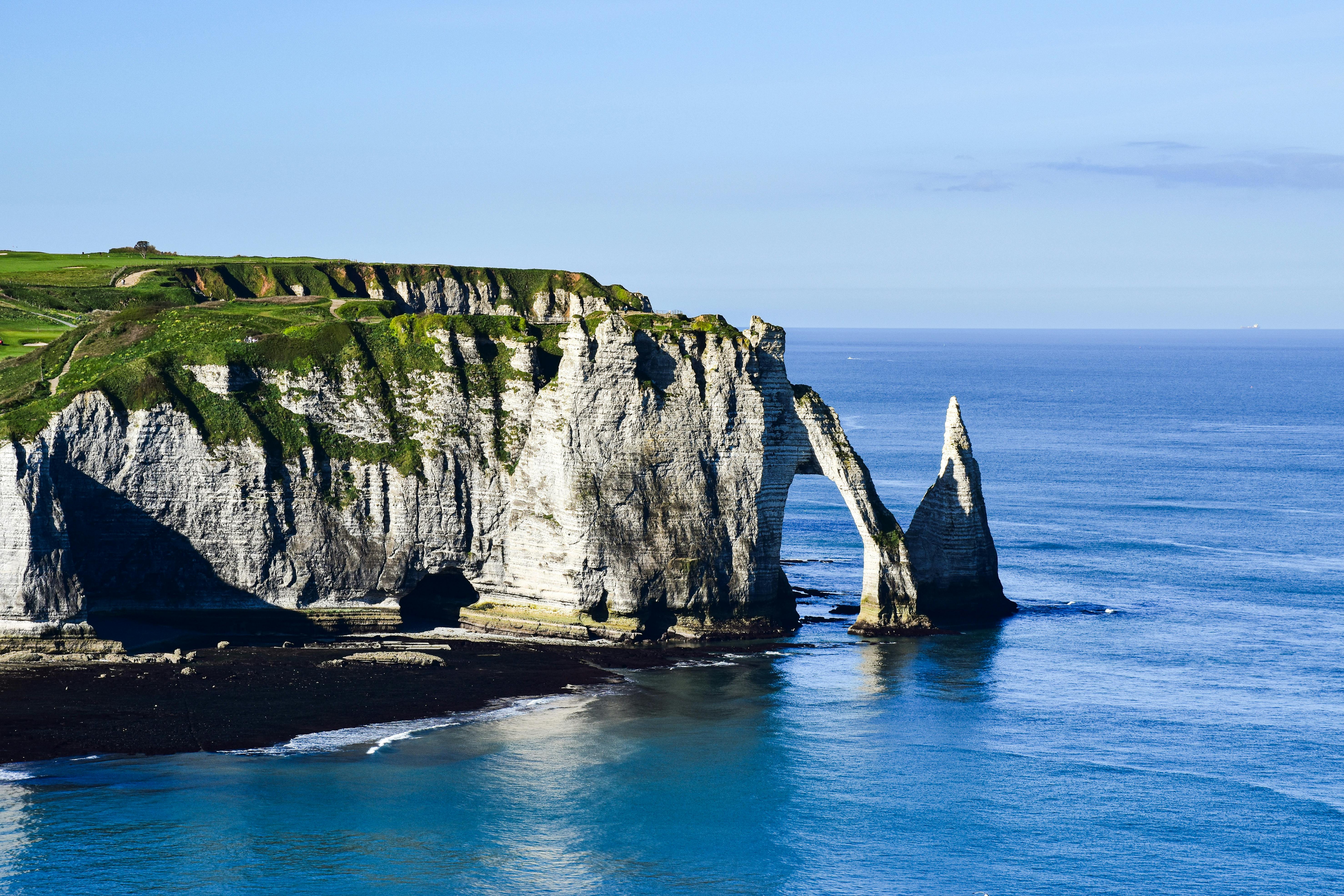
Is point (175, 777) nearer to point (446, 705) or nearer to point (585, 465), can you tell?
point (446, 705)

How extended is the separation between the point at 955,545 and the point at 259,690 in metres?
31.9

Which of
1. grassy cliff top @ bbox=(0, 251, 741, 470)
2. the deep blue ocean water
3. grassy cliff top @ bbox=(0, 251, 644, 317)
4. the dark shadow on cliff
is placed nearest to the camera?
the deep blue ocean water

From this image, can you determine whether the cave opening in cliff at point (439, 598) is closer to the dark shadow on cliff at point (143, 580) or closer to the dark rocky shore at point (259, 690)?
the dark rocky shore at point (259, 690)

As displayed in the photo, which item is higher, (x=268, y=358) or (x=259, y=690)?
(x=268, y=358)

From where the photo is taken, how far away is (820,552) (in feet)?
266

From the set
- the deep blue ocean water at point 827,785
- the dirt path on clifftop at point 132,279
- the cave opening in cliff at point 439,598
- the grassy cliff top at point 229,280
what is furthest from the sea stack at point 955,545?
the dirt path on clifftop at point 132,279

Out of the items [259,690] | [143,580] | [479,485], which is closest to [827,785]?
[259,690]

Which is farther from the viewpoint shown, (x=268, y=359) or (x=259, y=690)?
(x=268, y=359)

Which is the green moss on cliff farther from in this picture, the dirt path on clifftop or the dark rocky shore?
the dirt path on clifftop

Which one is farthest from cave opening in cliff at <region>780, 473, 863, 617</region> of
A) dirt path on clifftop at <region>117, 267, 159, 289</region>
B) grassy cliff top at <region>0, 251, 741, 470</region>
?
dirt path on clifftop at <region>117, 267, 159, 289</region>

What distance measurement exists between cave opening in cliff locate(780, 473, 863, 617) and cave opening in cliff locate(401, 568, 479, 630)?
14959 mm

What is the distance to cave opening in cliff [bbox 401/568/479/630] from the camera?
2404 inches

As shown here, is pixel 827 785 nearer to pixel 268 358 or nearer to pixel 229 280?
pixel 268 358

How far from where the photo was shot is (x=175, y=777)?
42.1 meters
